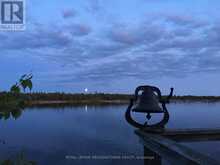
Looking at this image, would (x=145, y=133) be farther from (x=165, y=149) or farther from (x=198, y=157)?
(x=198, y=157)

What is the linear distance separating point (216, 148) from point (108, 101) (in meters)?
122

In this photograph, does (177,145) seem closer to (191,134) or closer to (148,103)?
(191,134)

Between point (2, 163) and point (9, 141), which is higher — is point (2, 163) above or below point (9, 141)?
above

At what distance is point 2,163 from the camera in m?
2.55

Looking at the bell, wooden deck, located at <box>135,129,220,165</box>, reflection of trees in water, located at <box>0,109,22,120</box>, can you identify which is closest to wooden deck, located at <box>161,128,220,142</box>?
wooden deck, located at <box>135,129,220,165</box>

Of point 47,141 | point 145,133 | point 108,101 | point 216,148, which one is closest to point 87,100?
point 108,101

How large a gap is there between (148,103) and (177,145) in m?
2.15

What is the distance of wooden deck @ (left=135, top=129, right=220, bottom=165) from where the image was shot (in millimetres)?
3227

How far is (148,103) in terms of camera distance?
19.7 ft

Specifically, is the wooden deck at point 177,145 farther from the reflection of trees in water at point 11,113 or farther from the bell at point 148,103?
the reflection of trees in water at point 11,113

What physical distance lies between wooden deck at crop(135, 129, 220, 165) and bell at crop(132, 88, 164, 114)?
1.87 feet

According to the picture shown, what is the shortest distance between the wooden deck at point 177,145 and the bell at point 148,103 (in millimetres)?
569

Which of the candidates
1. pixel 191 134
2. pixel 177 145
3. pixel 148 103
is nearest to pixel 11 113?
pixel 177 145

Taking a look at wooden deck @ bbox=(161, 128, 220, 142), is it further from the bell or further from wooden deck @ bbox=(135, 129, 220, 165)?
the bell
